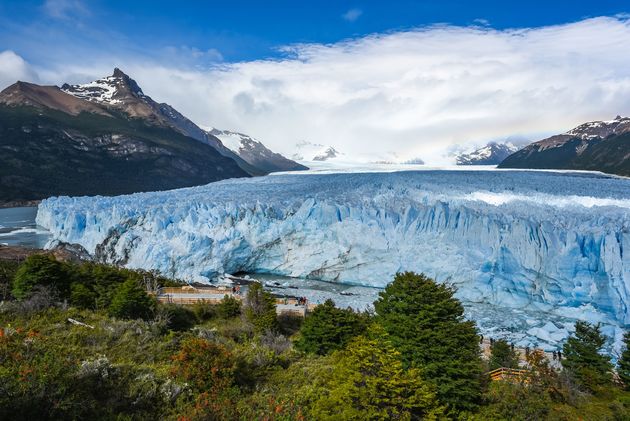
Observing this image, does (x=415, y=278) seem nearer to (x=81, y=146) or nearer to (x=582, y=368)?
(x=582, y=368)

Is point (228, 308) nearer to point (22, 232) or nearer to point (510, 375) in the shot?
point (510, 375)

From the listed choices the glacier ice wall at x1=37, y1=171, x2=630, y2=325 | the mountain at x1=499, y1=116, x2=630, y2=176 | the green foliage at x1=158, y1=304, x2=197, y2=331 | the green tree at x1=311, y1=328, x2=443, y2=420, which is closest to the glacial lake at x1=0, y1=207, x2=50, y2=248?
the glacier ice wall at x1=37, y1=171, x2=630, y2=325

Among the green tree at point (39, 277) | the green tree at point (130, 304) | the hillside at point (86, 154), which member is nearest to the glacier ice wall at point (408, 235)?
the green tree at point (39, 277)

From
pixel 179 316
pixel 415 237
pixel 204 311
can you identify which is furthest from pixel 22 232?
pixel 415 237

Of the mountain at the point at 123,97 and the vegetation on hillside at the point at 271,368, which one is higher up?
the mountain at the point at 123,97

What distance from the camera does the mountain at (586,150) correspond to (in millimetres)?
95000

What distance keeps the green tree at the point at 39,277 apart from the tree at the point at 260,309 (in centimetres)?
581

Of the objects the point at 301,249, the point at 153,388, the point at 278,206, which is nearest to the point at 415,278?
the point at 153,388

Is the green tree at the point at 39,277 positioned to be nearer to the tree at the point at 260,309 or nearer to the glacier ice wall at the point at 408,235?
the tree at the point at 260,309

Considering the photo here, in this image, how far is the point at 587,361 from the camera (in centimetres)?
1286

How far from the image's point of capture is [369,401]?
19.4 feet

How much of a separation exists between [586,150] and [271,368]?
12272 centimetres

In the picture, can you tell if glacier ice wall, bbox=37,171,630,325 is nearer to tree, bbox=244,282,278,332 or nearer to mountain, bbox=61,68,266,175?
tree, bbox=244,282,278,332

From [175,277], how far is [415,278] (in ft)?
58.0
